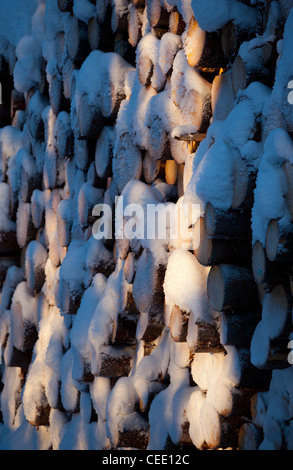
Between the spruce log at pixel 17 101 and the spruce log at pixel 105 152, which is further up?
the spruce log at pixel 17 101

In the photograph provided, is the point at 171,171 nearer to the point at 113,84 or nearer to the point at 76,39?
the point at 113,84

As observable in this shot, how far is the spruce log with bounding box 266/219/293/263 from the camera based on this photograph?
3.29 feet

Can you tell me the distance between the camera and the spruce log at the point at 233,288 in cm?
120

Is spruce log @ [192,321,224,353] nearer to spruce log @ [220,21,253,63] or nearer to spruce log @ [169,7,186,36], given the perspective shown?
spruce log @ [220,21,253,63]

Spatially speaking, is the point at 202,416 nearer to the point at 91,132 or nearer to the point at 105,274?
the point at 105,274

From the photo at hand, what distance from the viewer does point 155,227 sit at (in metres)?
1.53

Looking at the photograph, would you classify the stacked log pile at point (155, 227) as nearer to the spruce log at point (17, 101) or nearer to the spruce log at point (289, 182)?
the spruce log at point (289, 182)

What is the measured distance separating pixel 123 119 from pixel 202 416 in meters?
0.83

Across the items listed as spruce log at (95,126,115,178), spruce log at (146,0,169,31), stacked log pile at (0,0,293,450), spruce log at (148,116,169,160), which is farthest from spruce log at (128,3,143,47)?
spruce log at (148,116,169,160)

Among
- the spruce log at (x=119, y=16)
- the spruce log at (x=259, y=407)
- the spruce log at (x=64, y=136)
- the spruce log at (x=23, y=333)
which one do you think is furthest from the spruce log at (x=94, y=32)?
the spruce log at (x=259, y=407)

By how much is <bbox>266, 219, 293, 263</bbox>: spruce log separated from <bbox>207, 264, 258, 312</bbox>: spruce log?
185 millimetres

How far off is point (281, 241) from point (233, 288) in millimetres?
222

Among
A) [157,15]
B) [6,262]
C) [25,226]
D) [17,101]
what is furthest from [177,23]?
[6,262]
